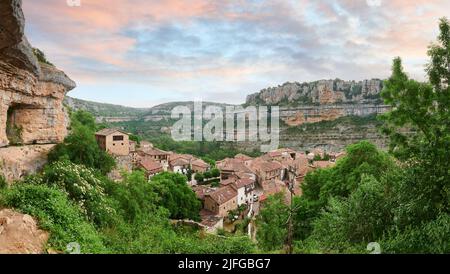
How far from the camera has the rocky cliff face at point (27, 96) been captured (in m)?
10.3

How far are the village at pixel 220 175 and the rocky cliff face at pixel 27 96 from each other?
400 cm

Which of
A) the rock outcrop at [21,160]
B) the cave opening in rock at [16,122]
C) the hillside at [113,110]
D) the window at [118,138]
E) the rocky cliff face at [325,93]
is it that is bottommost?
the rock outcrop at [21,160]

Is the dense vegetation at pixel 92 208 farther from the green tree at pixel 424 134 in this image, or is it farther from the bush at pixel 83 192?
the green tree at pixel 424 134

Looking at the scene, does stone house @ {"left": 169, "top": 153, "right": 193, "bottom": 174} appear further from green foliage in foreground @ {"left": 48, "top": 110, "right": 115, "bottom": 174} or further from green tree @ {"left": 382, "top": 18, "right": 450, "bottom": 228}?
green tree @ {"left": 382, "top": 18, "right": 450, "bottom": 228}

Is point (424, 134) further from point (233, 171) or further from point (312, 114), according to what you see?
point (312, 114)

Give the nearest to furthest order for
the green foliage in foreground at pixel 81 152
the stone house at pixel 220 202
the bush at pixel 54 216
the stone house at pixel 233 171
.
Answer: the bush at pixel 54 216, the green foliage in foreground at pixel 81 152, the stone house at pixel 220 202, the stone house at pixel 233 171

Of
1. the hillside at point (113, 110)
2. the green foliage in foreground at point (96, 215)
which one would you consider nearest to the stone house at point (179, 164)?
the green foliage in foreground at point (96, 215)

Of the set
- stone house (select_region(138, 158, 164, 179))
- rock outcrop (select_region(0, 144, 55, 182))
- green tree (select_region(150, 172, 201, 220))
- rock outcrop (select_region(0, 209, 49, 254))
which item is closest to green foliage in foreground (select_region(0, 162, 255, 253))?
rock outcrop (select_region(0, 209, 49, 254))

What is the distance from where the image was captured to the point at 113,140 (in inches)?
1033

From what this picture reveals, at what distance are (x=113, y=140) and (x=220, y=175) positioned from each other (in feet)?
86.6

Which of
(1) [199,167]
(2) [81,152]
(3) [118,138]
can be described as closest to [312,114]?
(1) [199,167]
